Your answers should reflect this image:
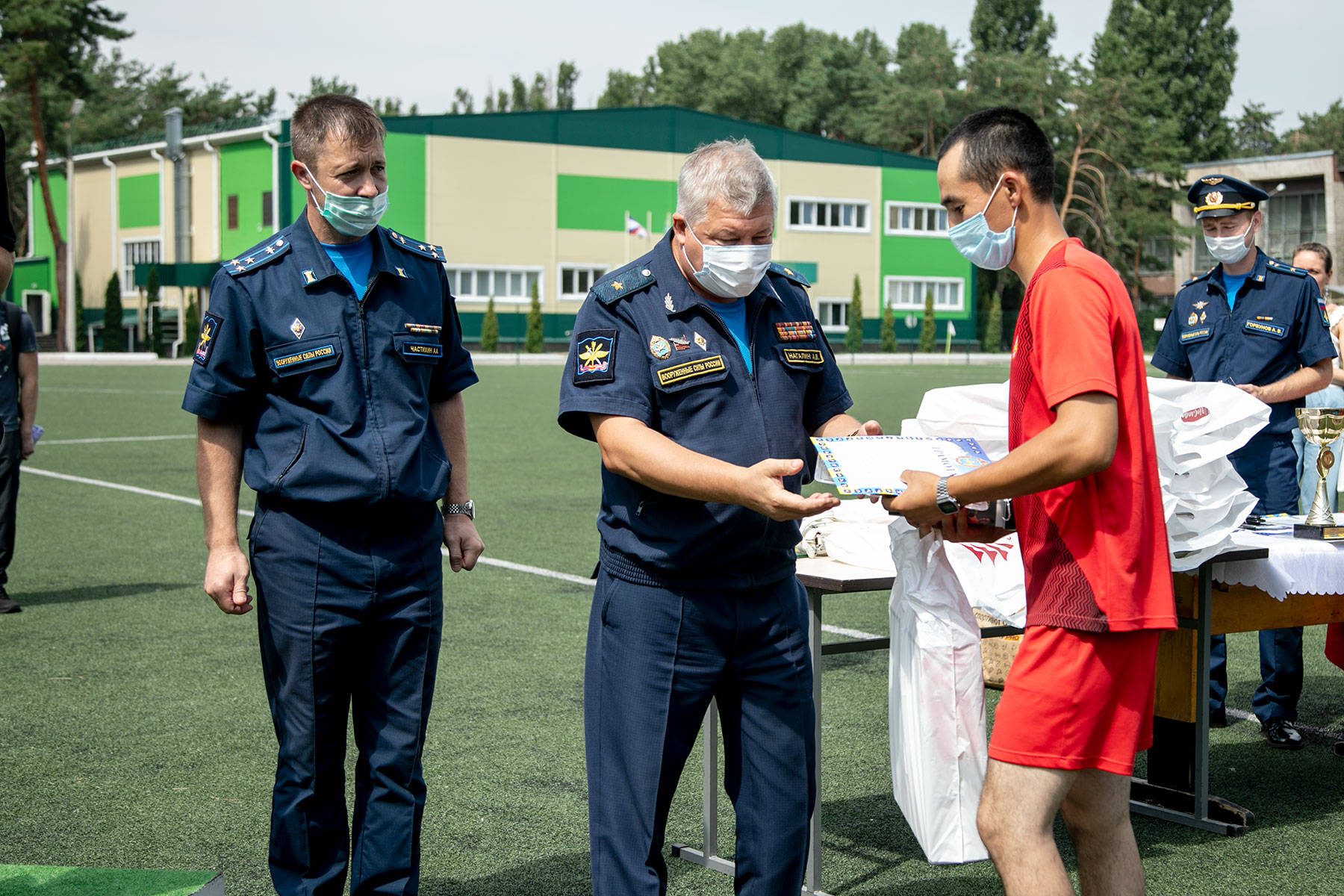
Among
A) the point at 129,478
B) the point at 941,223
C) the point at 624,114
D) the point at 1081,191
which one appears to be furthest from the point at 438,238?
the point at 129,478

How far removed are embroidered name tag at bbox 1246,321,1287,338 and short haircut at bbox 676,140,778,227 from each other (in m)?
4.00

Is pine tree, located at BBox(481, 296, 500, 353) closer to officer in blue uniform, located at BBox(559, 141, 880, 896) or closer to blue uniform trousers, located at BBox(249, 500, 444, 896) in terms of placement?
blue uniform trousers, located at BBox(249, 500, 444, 896)

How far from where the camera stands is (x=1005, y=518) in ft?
11.0

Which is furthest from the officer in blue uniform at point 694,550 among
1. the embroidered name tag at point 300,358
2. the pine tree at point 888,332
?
the pine tree at point 888,332

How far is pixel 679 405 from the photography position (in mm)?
3121

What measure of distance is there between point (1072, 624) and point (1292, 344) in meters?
4.06

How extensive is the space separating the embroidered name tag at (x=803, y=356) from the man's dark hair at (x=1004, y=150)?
21.7 inches

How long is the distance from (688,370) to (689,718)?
32.2 inches

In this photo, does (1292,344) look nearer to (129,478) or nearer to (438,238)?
(129,478)

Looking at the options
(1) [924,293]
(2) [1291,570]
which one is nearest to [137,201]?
(1) [924,293]

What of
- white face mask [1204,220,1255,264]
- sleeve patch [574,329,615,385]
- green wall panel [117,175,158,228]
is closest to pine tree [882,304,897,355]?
green wall panel [117,175,158,228]

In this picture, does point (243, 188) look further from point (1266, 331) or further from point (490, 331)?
point (1266, 331)

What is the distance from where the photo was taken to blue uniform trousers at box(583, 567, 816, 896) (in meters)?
3.14

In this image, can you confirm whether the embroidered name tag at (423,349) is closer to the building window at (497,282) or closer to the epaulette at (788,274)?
the epaulette at (788,274)
